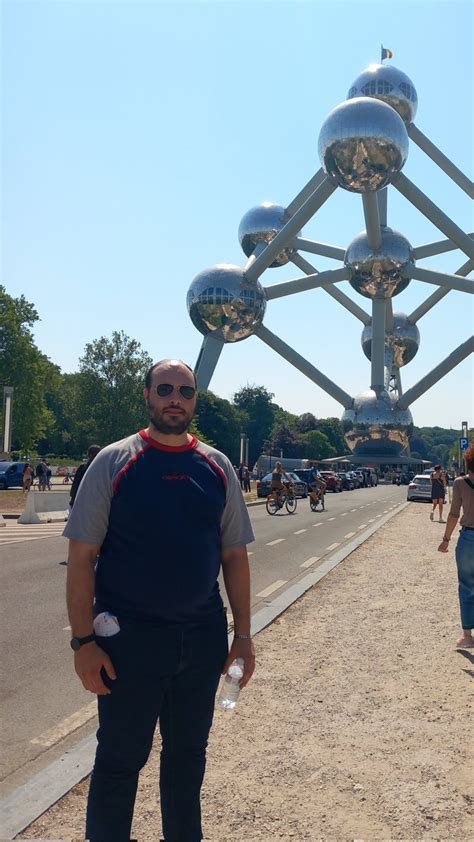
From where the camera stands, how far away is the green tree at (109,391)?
62.1m

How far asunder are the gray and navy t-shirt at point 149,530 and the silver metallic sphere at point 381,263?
4051 centimetres

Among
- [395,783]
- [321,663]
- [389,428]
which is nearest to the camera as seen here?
[395,783]

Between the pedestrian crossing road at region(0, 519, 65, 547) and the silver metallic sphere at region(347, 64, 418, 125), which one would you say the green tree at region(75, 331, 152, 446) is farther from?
the pedestrian crossing road at region(0, 519, 65, 547)

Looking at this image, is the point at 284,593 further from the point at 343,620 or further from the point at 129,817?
the point at 129,817

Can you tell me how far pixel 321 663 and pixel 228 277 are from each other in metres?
36.5

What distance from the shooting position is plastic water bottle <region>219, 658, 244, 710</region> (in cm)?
294

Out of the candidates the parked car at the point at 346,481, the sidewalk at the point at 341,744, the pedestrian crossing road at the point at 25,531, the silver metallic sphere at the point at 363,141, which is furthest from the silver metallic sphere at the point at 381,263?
the sidewalk at the point at 341,744

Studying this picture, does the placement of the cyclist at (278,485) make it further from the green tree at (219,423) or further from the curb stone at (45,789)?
the green tree at (219,423)

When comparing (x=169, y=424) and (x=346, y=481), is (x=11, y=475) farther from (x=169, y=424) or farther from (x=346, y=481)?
(x=169, y=424)

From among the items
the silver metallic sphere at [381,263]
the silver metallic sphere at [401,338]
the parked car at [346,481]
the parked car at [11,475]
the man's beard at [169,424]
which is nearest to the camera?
the man's beard at [169,424]

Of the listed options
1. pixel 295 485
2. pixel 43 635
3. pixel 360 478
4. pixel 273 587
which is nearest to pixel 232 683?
pixel 43 635

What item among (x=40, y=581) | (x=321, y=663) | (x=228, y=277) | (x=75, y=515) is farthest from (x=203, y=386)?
(x=75, y=515)

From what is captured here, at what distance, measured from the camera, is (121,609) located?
8.77 ft

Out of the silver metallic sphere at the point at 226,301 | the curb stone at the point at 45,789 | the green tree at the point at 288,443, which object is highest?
the silver metallic sphere at the point at 226,301
